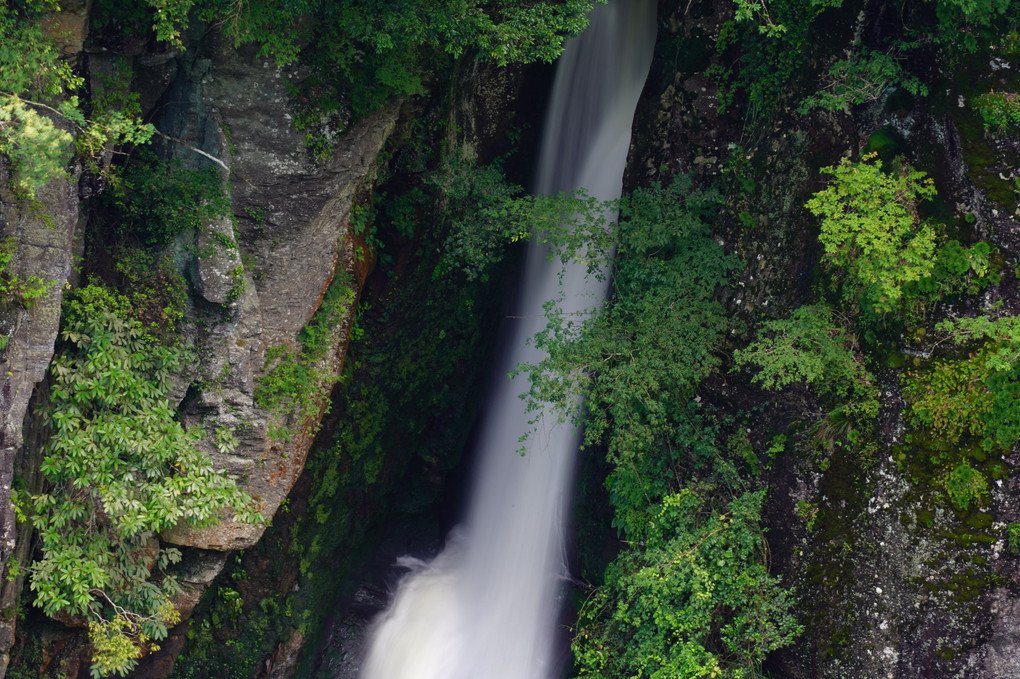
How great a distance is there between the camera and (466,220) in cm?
934

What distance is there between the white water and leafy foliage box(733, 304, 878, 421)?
313 centimetres

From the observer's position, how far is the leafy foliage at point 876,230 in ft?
22.0

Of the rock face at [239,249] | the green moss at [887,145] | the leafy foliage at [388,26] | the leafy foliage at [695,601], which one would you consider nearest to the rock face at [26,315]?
the rock face at [239,249]

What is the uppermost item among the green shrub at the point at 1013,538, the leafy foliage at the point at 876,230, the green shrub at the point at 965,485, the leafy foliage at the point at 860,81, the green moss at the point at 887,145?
the leafy foliage at the point at 860,81

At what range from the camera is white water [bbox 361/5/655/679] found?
34.9 ft

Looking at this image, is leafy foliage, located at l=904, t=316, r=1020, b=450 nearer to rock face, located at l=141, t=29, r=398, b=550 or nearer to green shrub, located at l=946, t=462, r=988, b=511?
green shrub, located at l=946, t=462, r=988, b=511

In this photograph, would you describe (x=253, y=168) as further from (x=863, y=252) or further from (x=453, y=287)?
(x=863, y=252)

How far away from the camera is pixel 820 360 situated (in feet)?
24.1

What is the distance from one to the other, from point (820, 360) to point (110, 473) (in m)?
6.75

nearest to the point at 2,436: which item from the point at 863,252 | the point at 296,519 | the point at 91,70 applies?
the point at 91,70

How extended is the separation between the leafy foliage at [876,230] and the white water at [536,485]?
3.56 metres

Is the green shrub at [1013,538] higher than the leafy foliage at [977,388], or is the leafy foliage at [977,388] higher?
the leafy foliage at [977,388]

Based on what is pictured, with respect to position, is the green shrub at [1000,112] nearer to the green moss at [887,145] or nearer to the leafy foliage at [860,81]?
the leafy foliage at [860,81]

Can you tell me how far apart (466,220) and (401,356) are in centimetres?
233
